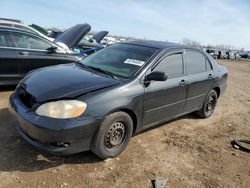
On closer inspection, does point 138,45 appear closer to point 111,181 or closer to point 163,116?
point 163,116

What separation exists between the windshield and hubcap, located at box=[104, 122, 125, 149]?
755mm

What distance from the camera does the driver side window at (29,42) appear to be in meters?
6.62

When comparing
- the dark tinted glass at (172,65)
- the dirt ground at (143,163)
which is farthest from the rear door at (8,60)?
the dark tinted glass at (172,65)

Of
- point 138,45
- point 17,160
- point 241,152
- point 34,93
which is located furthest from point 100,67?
point 241,152

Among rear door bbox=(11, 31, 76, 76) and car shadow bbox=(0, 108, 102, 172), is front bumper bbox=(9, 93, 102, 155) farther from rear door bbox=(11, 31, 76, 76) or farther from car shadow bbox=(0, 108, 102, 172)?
rear door bbox=(11, 31, 76, 76)

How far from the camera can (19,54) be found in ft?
21.6

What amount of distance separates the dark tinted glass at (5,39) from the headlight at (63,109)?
3749 millimetres

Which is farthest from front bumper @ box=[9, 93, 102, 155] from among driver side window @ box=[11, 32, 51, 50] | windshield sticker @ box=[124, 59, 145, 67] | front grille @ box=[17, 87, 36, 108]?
driver side window @ box=[11, 32, 51, 50]

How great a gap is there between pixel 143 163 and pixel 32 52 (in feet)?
14.2

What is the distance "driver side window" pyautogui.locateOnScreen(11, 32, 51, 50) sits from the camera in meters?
6.62

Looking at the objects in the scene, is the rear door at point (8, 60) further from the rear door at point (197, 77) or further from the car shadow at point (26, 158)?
the rear door at point (197, 77)

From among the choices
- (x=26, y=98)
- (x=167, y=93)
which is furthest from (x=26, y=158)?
(x=167, y=93)

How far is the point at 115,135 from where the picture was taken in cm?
388

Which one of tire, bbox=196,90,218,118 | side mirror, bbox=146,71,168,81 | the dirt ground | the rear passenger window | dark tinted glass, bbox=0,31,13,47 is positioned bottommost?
the dirt ground
